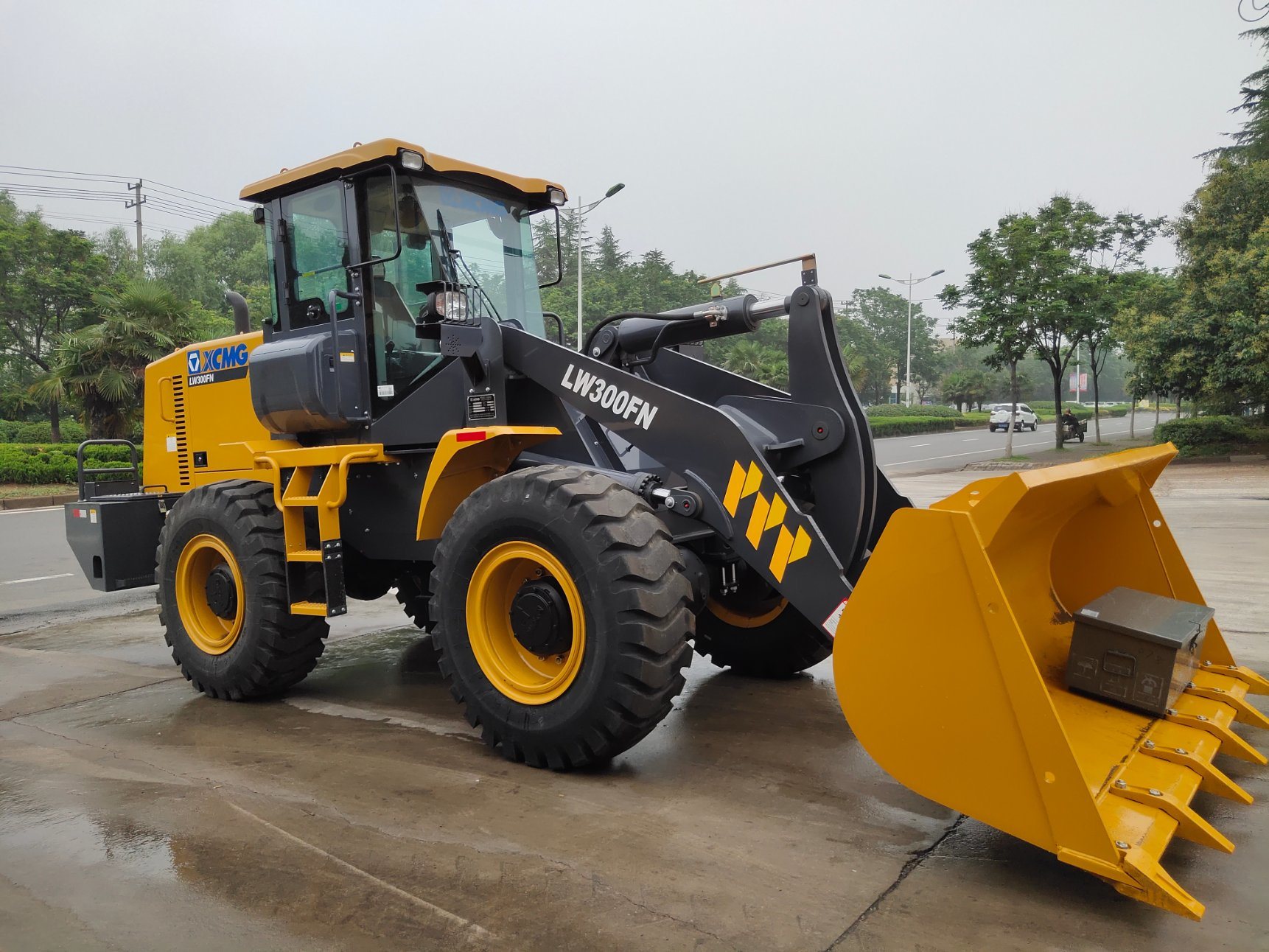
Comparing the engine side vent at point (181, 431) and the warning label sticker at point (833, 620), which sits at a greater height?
the engine side vent at point (181, 431)

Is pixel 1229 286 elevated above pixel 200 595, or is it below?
above

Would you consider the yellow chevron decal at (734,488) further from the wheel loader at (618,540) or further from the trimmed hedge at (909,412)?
the trimmed hedge at (909,412)

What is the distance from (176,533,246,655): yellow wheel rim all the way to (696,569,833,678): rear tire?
9.14 ft

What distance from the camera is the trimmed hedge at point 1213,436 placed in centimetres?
2458

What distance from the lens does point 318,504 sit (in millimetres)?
5000

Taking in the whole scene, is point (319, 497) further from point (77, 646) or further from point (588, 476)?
point (77, 646)

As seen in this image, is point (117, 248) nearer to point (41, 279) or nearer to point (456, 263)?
point (41, 279)

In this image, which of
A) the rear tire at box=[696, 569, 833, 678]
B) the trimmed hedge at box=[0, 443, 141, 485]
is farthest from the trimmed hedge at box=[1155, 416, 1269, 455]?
the trimmed hedge at box=[0, 443, 141, 485]

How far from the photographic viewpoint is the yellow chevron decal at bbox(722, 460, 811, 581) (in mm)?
3928

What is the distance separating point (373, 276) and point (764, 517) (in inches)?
103

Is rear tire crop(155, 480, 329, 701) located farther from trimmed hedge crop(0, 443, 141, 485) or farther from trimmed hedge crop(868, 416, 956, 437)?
trimmed hedge crop(868, 416, 956, 437)

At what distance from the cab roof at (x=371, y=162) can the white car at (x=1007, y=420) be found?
4339cm

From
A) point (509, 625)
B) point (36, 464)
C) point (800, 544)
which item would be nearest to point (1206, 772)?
point (800, 544)

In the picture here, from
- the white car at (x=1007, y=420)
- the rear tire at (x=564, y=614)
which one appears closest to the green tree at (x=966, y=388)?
the white car at (x=1007, y=420)
